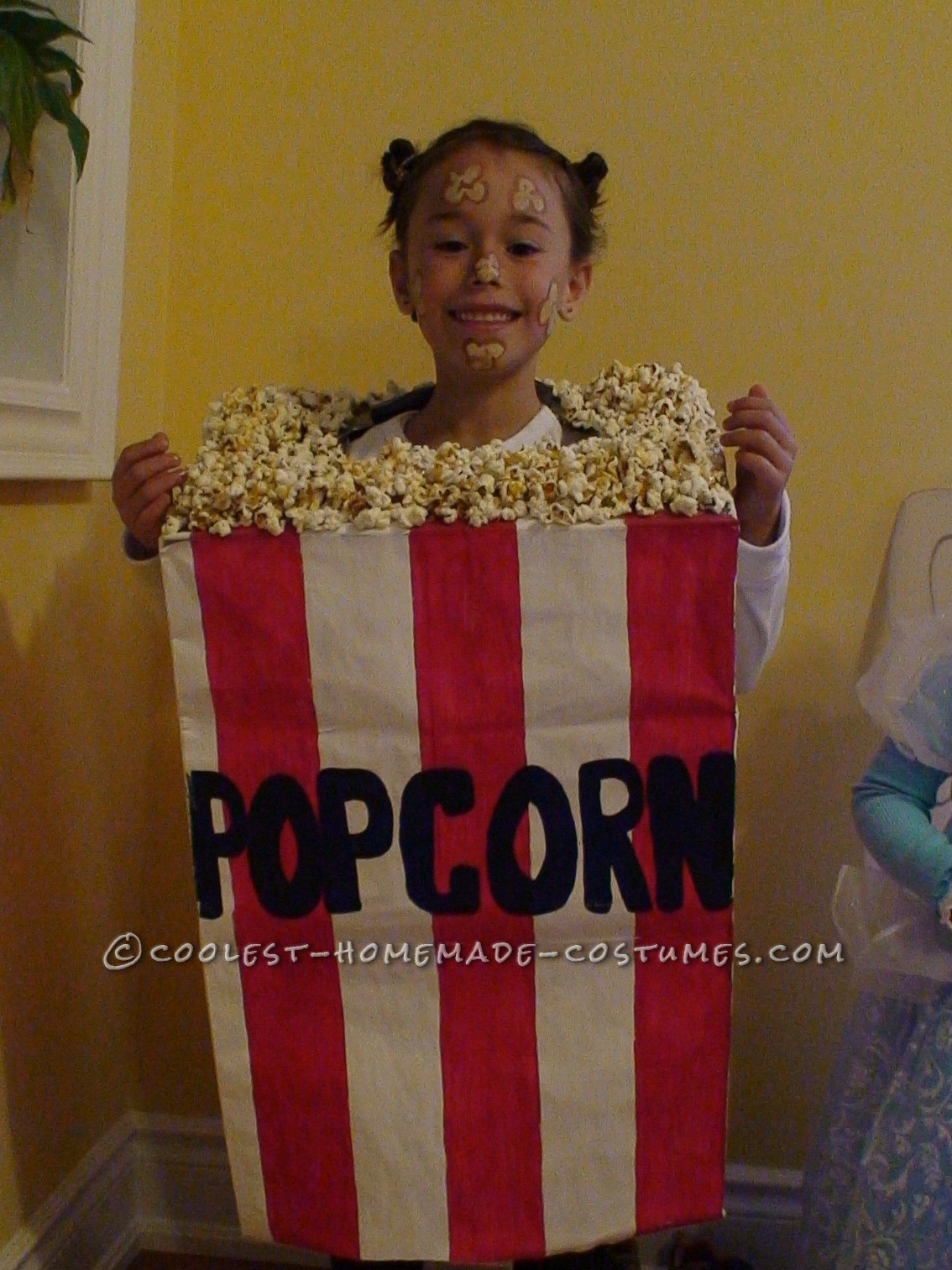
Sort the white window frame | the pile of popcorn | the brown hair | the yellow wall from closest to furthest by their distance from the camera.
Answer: the pile of popcorn
the brown hair
the white window frame
the yellow wall

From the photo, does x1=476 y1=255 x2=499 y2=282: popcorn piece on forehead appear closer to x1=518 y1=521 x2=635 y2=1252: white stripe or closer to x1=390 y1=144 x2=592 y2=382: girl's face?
x1=390 y1=144 x2=592 y2=382: girl's face

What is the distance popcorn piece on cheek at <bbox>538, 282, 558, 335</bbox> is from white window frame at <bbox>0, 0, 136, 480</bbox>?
1.57 ft

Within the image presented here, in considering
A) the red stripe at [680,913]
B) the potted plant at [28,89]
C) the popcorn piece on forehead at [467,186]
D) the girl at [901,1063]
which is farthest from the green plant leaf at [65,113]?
the girl at [901,1063]

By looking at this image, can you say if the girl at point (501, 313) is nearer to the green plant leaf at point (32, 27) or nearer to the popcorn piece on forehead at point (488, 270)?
the popcorn piece on forehead at point (488, 270)

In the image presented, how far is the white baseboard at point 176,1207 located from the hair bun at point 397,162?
3.64 ft

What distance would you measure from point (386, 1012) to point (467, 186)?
2.25ft

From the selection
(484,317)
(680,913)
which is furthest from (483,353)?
(680,913)

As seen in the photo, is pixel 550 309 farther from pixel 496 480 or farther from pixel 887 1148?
pixel 887 1148

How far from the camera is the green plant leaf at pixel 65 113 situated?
37.0 inches

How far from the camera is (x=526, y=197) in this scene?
0.91 meters

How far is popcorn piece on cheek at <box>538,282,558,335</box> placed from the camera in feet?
3.05

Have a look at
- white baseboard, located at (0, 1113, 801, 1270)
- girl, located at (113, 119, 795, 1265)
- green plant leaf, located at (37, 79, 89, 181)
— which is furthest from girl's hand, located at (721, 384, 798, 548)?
white baseboard, located at (0, 1113, 801, 1270)

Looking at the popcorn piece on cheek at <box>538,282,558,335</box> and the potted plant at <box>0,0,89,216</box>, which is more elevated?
the potted plant at <box>0,0,89,216</box>

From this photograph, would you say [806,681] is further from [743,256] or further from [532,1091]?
[532,1091]
